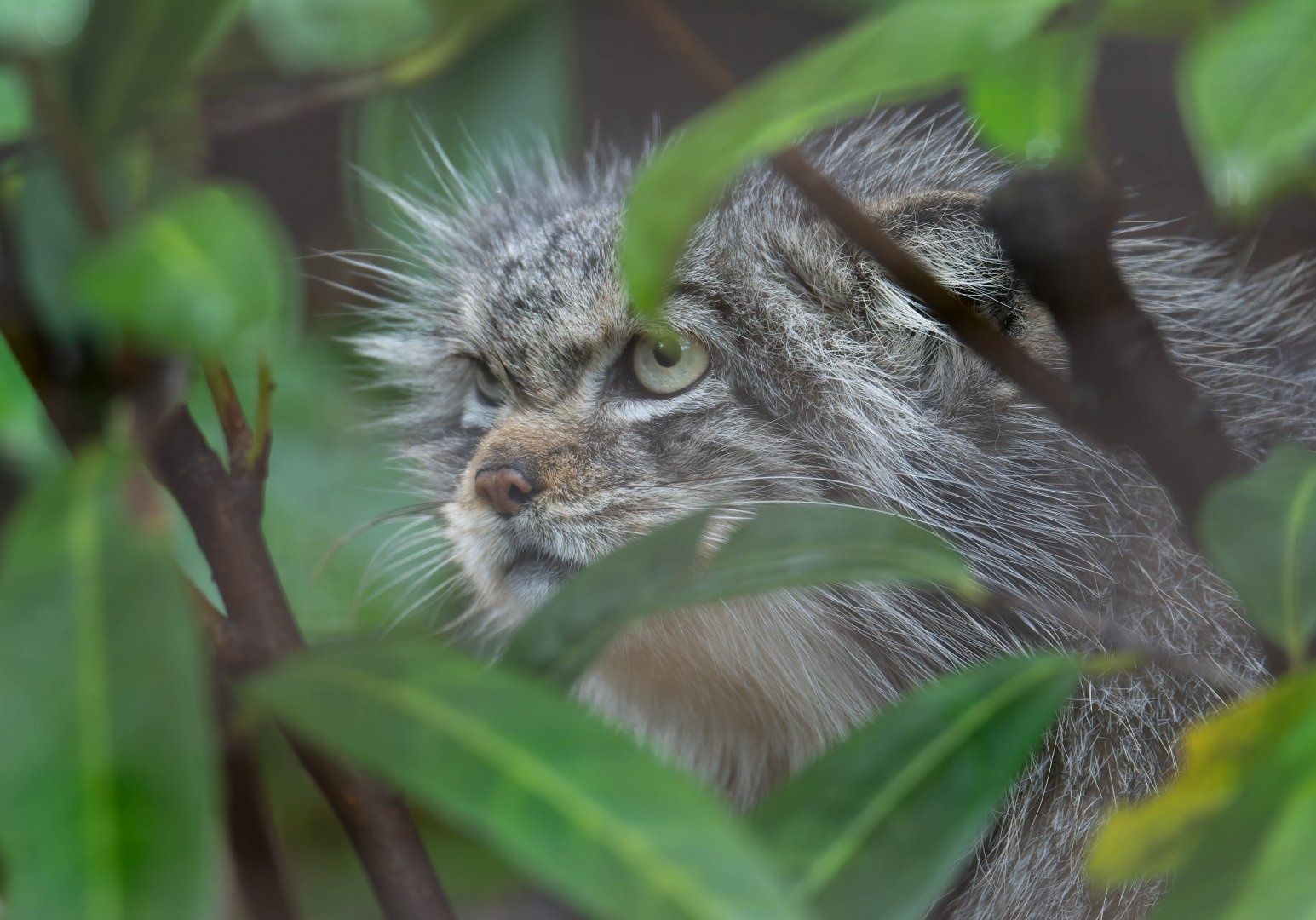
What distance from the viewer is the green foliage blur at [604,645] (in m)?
0.46

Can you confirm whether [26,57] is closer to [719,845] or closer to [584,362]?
[719,845]

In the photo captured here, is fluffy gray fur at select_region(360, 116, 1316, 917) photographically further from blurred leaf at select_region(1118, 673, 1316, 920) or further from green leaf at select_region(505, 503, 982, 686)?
blurred leaf at select_region(1118, 673, 1316, 920)

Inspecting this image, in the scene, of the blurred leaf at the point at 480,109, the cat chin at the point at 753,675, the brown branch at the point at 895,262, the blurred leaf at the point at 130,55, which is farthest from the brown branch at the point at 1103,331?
the blurred leaf at the point at 480,109

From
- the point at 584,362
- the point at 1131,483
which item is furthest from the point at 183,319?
the point at 1131,483

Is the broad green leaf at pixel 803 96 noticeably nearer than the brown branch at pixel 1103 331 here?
Yes

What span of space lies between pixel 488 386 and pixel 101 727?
3.12ft

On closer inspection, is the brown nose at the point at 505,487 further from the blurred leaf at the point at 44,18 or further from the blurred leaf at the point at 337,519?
the blurred leaf at the point at 44,18

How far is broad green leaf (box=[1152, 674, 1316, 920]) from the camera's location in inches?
16.8

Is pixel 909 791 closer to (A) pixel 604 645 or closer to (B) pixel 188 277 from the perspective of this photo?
(A) pixel 604 645

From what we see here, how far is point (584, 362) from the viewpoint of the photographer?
1251 millimetres

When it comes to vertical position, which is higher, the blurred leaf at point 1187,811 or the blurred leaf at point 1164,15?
the blurred leaf at point 1164,15

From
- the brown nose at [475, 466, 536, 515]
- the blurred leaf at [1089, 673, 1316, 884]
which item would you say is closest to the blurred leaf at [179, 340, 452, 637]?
the brown nose at [475, 466, 536, 515]

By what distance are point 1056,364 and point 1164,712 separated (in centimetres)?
34

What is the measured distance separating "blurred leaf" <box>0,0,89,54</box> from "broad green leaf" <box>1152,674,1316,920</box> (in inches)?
30.2
